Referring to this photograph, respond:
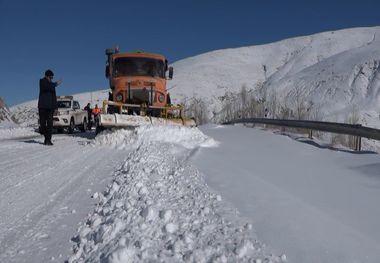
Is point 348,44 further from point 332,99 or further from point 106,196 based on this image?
point 106,196

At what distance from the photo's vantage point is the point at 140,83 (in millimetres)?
12516

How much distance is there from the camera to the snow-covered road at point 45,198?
2.78 metres

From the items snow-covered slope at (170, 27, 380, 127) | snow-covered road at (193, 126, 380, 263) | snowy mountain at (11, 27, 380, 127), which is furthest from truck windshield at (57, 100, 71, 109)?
snow-covered road at (193, 126, 380, 263)

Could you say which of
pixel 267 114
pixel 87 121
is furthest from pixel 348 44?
pixel 87 121

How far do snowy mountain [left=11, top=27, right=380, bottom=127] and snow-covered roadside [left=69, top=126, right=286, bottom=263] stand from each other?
10671 millimetres

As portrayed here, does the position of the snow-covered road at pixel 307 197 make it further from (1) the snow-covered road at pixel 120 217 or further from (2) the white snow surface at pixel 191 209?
(1) the snow-covered road at pixel 120 217

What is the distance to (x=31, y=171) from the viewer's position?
5.53m

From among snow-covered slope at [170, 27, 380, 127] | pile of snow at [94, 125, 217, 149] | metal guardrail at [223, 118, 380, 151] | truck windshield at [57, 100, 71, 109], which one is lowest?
pile of snow at [94, 125, 217, 149]

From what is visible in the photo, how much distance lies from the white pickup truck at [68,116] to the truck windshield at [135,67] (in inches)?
190

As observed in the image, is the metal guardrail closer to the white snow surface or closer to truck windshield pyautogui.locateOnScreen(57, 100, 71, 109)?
the white snow surface

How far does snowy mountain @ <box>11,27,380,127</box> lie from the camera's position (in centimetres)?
3058

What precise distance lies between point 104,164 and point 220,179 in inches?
99.4

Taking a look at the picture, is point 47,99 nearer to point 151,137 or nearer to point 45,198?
point 151,137

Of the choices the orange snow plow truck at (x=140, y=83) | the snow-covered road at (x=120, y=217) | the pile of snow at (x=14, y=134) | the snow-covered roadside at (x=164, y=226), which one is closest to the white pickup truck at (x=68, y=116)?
the pile of snow at (x=14, y=134)
